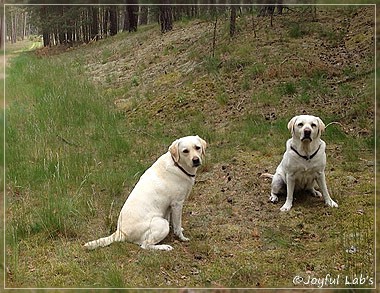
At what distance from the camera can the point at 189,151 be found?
4562 millimetres

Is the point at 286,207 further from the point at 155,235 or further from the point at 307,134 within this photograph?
the point at 155,235

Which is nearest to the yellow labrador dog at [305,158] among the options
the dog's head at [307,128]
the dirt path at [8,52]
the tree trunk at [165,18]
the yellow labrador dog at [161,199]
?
the dog's head at [307,128]

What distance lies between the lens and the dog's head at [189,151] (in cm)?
455

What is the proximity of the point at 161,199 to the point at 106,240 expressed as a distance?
685 mm

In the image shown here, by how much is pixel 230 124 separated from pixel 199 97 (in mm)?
1427

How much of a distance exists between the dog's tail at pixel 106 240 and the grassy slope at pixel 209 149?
11 centimetres

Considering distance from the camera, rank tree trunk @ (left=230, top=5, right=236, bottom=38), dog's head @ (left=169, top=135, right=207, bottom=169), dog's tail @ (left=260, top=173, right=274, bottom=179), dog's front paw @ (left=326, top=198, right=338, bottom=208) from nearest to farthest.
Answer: dog's head @ (left=169, top=135, right=207, bottom=169) < dog's front paw @ (left=326, top=198, right=338, bottom=208) < dog's tail @ (left=260, top=173, right=274, bottom=179) < tree trunk @ (left=230, top=5, right=236, bottom=38)

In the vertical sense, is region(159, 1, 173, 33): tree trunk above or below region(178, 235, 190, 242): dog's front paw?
above

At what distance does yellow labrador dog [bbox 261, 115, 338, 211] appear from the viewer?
5.16 metres

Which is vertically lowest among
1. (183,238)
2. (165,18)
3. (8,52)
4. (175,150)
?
(183,238)

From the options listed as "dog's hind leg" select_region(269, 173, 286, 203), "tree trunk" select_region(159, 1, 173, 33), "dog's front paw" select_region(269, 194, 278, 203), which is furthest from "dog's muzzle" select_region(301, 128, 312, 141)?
"tree trunk" select_region(159, 1, 173, 33)

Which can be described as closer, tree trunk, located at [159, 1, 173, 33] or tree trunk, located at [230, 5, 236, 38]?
tree trunk, located at [159, 1, 173, 33]

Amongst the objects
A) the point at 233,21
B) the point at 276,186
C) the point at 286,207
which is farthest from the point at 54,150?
the point at 233,21

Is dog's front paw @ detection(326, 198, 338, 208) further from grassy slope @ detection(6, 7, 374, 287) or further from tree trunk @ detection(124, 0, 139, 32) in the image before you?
tree trunk @ detection(124, 0, 139, 32)
